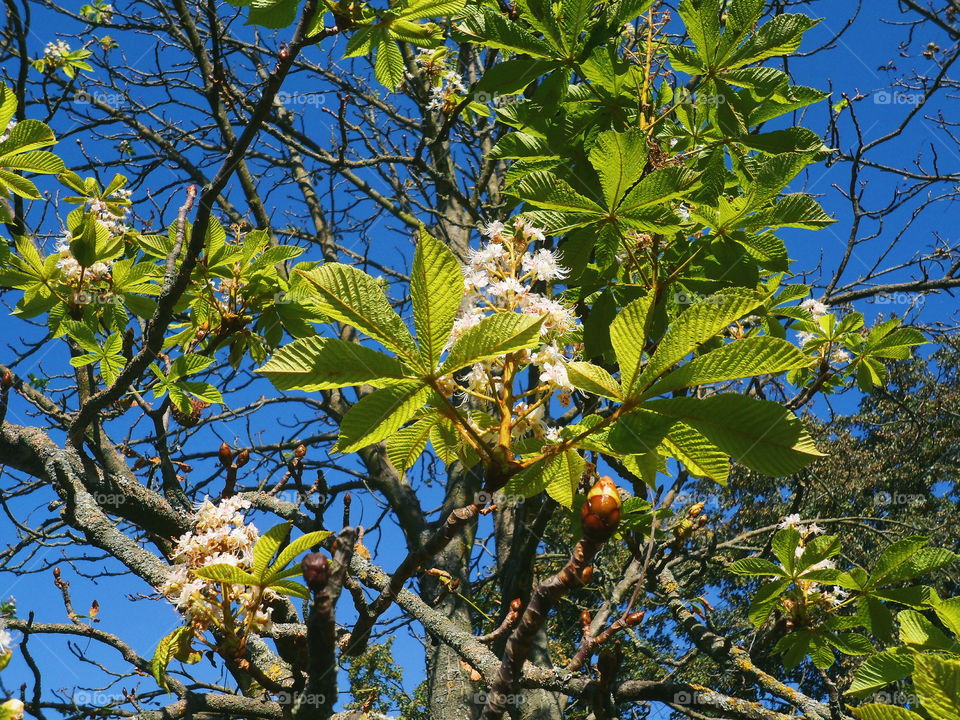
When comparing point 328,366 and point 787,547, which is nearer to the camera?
point 328,366

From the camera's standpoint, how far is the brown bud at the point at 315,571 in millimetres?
857

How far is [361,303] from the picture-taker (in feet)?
2.82

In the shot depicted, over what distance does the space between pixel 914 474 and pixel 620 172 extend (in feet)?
34.8

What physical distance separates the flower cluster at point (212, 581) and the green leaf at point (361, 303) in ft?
2.38

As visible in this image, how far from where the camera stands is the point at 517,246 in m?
1.36

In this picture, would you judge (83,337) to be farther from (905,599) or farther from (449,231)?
(449,231)

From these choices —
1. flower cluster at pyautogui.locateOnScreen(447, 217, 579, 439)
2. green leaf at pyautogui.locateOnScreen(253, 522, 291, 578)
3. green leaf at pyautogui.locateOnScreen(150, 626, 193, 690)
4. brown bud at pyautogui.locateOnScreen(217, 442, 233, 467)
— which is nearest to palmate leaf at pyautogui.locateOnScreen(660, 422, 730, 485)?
flower cluster at pyautogui.locateOnScreen(447, 217, 579, 439)

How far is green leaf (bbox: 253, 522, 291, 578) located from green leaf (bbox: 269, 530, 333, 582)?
0.06 ft

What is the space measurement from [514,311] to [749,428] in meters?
0.44

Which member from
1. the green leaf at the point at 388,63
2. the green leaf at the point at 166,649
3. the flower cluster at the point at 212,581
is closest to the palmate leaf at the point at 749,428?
the flower cluster at the point at 212,581
